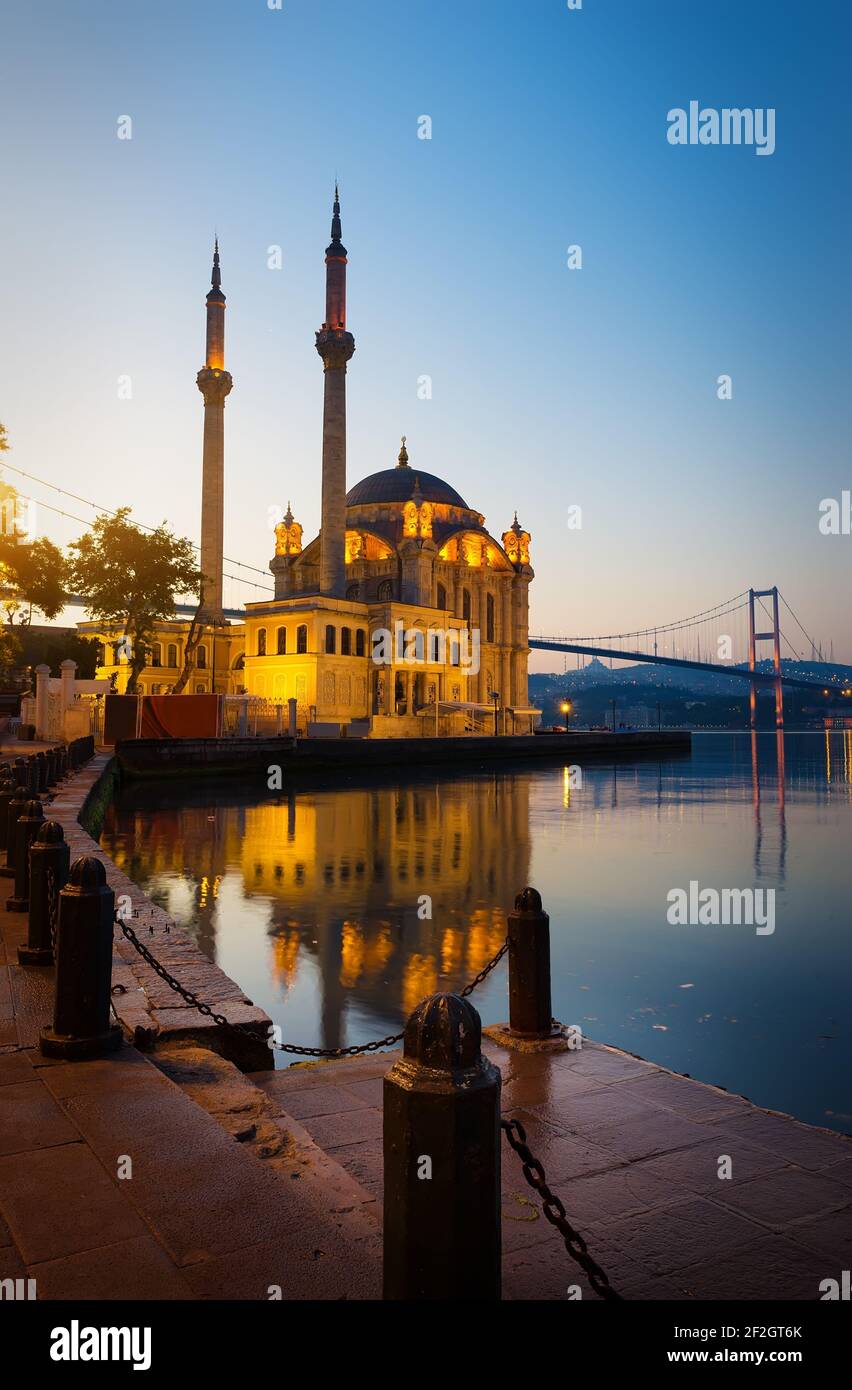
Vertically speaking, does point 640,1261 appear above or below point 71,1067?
below

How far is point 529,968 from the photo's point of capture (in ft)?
18.5

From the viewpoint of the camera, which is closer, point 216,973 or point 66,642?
point 216,973

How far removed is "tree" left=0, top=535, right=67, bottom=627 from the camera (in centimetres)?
3656

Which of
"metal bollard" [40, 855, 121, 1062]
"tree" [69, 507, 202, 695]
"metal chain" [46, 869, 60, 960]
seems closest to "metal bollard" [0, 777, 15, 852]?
"metal chain" [46, 869, 60, 960]

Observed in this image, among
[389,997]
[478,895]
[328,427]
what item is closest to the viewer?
[389,997]

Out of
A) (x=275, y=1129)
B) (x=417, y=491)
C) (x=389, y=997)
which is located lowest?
(x=389, y=997)

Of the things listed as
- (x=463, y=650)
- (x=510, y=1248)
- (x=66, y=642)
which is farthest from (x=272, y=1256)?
(x=66, y=642)

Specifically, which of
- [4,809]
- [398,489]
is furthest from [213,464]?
[4,809]

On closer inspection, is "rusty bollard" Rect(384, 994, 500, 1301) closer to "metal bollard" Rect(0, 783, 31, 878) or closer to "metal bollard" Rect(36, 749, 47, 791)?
"metal bollard" Rect(0, 783, 31, 878)

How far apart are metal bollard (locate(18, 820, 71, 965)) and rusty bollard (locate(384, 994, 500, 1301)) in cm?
438

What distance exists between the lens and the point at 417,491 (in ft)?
218

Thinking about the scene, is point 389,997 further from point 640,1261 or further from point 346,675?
point 346,675
